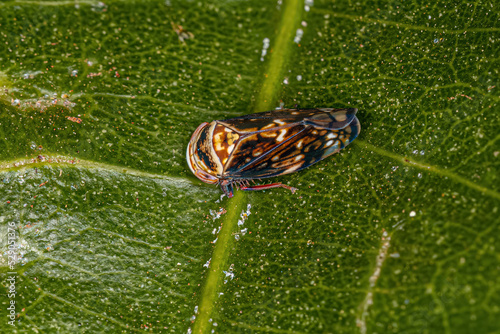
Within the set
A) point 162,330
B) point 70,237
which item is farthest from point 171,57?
point 162,330

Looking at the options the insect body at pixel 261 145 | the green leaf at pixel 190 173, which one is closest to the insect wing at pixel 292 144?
the insect body at pixel 261 145

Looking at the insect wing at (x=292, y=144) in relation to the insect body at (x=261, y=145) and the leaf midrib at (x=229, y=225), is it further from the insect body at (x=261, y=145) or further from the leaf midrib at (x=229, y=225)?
the leaf midrib at (x=229, y=225)

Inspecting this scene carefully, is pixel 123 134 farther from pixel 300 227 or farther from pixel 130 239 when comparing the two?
pixel 300 227

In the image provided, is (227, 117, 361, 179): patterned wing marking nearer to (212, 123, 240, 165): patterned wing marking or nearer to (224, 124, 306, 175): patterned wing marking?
(224, 124, 306, 175): patterned wing marking

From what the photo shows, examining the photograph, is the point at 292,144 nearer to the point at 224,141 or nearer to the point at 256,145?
the point at 256,145

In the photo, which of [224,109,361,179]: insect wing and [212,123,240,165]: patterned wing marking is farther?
Answer: [212,123,240,165]: patterned wing marking

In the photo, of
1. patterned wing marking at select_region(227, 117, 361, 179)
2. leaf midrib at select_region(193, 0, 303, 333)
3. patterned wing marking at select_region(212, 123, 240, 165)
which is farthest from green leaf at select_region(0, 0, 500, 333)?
patterned wing marking at select_region(212, 123, 240, 165)
